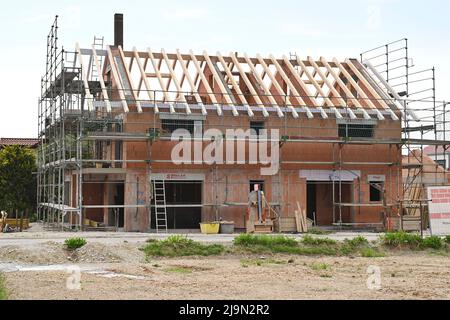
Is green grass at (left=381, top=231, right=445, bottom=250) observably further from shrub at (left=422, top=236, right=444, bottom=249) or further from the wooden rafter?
the wooden rafter

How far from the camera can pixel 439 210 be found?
22.0 m

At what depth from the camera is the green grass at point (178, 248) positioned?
19109 millimetres

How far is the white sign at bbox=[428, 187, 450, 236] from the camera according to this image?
2189 cm

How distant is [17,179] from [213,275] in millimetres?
22476

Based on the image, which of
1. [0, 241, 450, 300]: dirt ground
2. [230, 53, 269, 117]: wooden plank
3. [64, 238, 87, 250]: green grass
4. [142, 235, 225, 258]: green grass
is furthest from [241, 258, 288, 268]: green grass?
[230, 53, 269, 117]: wooden plank

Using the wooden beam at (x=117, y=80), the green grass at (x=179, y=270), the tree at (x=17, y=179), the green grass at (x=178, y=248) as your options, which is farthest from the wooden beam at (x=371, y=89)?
the tree at (x=17, y=179)

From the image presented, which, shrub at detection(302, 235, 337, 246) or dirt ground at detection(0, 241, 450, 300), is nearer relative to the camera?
dirt ground at detection(0, 241, 450, 300)

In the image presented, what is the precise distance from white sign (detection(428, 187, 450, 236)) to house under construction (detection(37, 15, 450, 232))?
4.13 meters

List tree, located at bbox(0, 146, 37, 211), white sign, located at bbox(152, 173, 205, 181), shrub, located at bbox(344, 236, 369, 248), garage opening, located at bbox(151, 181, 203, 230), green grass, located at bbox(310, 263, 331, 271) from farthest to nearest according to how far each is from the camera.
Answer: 1. tree, located at bbox(0, 146, 37, 211)
2. garage opening, located at bbox(151, 181, 203, 230)
3. white sign, located at bbox(152, 173, 205, 181)
4. shrub, located at bbox(344, 236, 369, 248)
5. green grass, located at bbox(310, 263, 331, 271)

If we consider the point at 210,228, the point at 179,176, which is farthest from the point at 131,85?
the point at 210,228

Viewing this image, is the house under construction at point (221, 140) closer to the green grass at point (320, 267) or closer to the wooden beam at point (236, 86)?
the wooden beam at point (236, 86)

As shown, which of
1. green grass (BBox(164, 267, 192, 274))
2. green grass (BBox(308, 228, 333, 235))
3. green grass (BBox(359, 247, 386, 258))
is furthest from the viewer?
green grass (BBox(308, 228, 333, 235))

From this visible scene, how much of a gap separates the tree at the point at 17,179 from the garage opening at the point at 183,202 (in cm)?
944

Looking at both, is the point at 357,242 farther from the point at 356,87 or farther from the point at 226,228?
the point at 356,87
